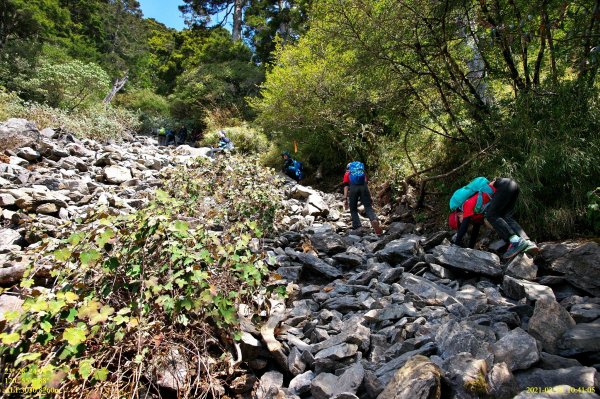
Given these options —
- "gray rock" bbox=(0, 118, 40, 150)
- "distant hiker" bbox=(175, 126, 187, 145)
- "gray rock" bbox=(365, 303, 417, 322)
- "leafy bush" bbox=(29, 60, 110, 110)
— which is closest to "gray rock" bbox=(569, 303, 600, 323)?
"gray rock" bbox=(365, 303, 417, 322)

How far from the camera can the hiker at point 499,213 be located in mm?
3908

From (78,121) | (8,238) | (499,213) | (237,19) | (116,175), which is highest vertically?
(237,19)

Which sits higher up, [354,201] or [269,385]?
[354,201]

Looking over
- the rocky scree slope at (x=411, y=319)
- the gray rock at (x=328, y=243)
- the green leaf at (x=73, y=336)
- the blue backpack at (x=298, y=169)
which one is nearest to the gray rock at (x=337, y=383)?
the rocky scree slope at (x=411, y=319)

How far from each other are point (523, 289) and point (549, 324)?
2.74ft

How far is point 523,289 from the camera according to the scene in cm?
311

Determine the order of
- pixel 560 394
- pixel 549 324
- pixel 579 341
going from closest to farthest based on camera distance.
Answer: pixel 560 394 → pixel 579 341 → pixel 549 324

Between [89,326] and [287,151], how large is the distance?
10.5 metres

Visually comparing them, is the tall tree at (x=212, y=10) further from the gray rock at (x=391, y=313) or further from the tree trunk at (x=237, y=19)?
the gray rock at (x=391, y=313)

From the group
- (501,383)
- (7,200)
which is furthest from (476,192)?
(7,200)

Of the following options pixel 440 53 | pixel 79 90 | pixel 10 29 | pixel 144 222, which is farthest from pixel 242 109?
pixel 144 222

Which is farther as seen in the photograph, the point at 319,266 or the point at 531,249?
the point at 319,266

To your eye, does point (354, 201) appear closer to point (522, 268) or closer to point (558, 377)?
point (522, 268)

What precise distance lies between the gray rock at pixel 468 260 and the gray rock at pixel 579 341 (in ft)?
4.53
